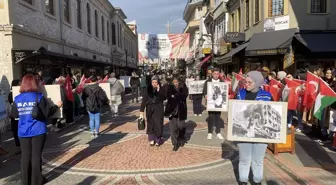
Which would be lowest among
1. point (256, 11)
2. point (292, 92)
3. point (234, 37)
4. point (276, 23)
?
point (292, 92)

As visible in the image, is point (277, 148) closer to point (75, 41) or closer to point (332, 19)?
point (332, 19)

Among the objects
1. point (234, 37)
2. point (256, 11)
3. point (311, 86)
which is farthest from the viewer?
point (234, 37)

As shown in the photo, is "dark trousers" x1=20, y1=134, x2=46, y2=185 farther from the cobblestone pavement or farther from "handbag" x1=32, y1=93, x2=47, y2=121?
the cobblestone pavement

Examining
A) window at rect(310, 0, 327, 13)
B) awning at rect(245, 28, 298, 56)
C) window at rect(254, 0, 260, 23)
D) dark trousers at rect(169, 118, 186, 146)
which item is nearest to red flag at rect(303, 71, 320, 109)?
dark trousers at rect(169, 118, 186, 146)

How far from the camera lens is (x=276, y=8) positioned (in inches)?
683

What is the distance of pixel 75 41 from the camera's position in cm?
2300

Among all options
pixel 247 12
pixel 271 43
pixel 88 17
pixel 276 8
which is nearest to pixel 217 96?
pixel 271 43

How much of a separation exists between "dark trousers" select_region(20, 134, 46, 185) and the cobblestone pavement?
0.54m

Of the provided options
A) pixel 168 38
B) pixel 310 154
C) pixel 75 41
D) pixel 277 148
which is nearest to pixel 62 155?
pixel 277 148

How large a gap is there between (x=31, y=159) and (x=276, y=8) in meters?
15.6

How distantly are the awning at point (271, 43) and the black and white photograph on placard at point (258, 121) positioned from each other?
40.0ft

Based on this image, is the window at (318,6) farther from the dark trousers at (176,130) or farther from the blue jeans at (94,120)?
the blue jeans at (94,120)

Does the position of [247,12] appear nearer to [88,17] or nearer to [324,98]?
[88,17]

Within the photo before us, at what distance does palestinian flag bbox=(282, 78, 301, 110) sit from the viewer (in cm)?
898
